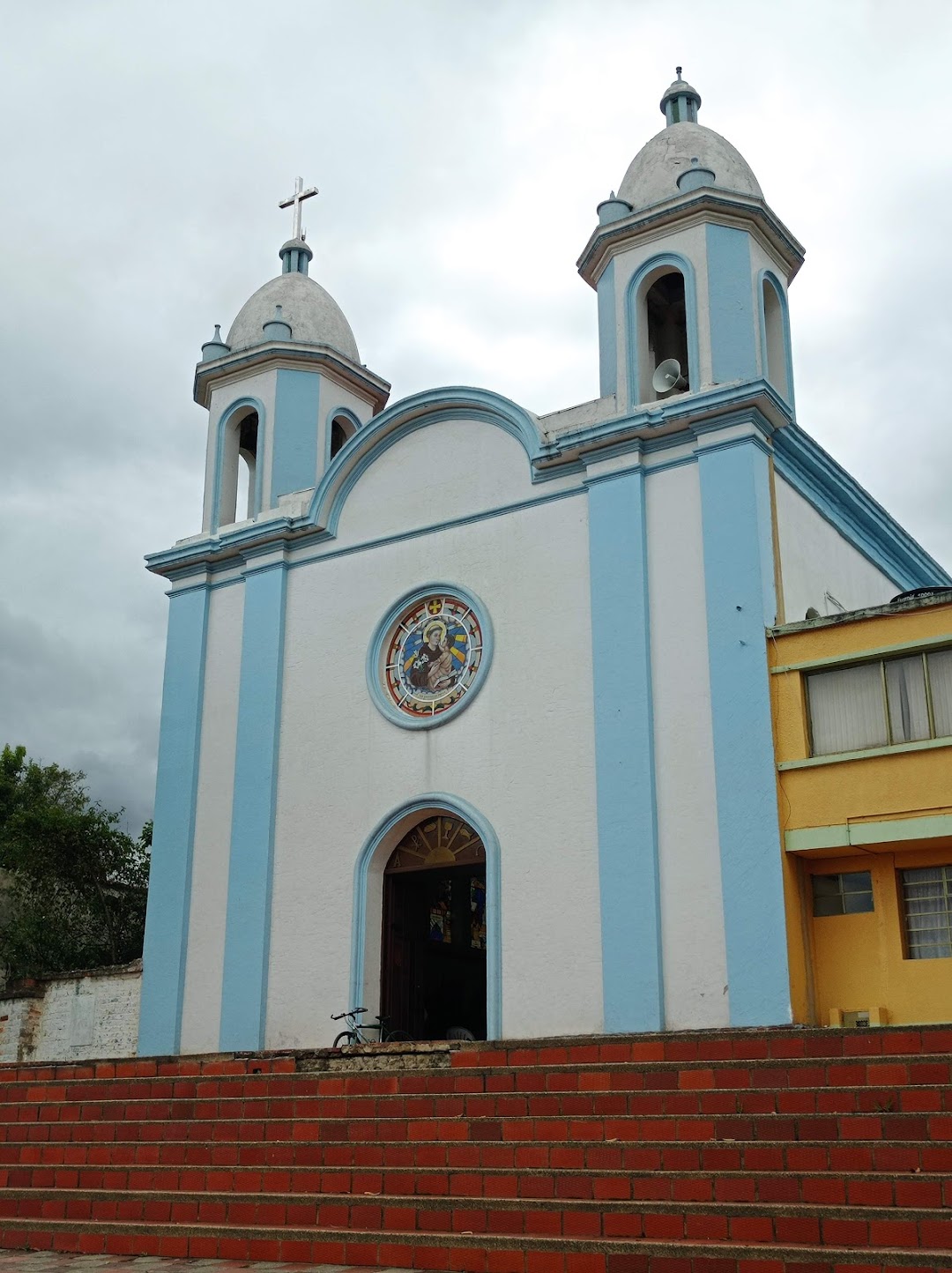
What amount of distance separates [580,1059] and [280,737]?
5.92 m

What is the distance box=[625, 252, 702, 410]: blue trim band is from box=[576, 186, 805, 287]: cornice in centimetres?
33

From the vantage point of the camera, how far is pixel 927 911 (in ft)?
37.6

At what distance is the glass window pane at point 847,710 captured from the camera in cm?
1172

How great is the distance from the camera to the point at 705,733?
12211 mm

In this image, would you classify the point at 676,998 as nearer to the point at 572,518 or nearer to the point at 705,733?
the point at 705,733

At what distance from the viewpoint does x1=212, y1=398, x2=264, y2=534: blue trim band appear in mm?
16781

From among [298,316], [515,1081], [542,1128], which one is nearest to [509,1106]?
[515,1081]

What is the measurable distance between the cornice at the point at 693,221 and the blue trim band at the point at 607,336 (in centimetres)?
19

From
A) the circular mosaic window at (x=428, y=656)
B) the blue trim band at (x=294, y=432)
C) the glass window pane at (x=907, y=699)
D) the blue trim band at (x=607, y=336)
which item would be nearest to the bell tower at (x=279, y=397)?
the blue trim band at (x=294, y=432)

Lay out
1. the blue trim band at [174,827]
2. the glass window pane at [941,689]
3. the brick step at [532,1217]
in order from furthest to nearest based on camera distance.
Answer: the blue trim band at [174,827]
the glass window pane at [941,689]
the brick step at [532,1217]

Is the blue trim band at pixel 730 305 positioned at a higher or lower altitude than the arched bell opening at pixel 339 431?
lower

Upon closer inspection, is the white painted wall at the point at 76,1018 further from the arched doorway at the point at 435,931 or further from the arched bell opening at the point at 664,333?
the arched bell opening at the point at 664,333

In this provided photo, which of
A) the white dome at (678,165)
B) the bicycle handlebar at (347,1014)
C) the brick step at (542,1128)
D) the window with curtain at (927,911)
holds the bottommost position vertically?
the brick step at (542,1128)

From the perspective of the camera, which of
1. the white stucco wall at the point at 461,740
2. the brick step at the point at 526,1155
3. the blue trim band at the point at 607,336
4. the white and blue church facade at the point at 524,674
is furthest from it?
the blue trim band at the point at 607,336
